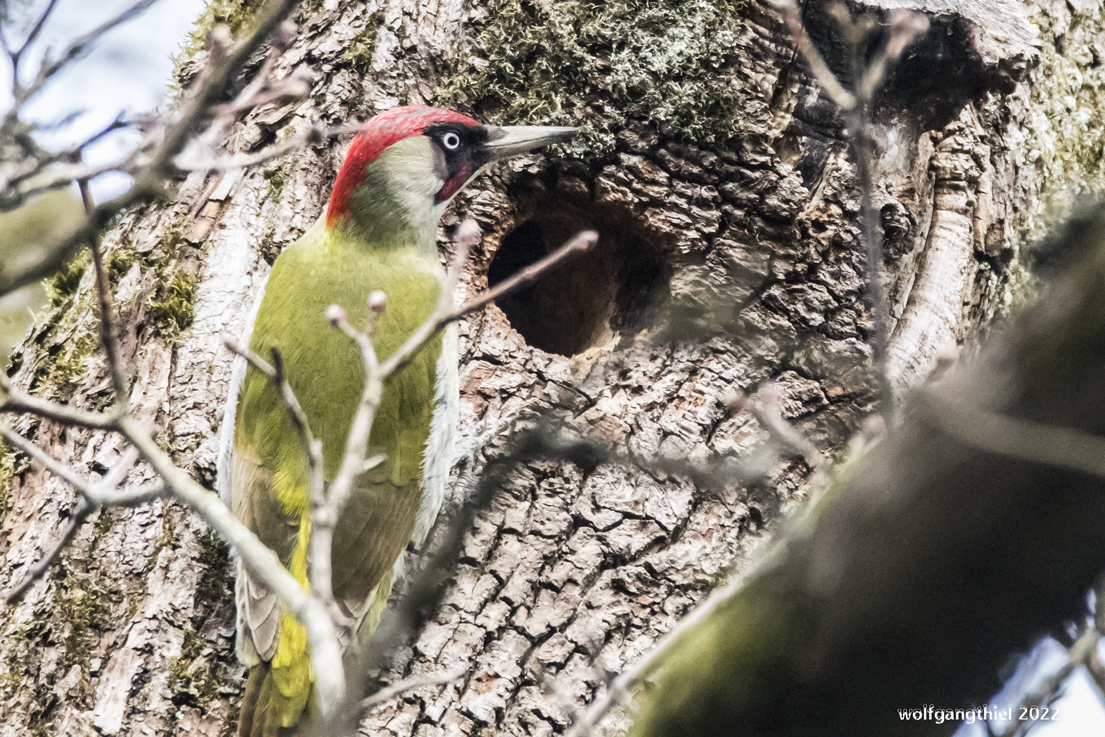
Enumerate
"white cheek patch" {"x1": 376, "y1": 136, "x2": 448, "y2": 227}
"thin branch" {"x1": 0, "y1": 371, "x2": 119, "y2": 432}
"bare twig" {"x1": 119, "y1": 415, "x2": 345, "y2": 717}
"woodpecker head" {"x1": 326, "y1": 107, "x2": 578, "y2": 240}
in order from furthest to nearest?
"white cheek patch" {"x1": 376, "y1": 136, "x2": 448, "y2": 227}
"woodpecker head" {"x1": 326, "y1": 107, "x2": 578, "y2": 240}
"thin branch" {"x1": 0, "y1": 371, "x2": 119, "y2": 432}
"bare twig" {"x1": 119, "y1": 415, "x2": 345, "y2": 717}

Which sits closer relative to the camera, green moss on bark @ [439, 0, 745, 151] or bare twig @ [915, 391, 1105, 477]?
bare twig @ [915, 391, 1105, 477]

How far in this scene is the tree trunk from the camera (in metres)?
2.21

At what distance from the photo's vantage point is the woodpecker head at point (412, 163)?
2594 mm

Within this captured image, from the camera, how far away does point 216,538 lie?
2.30m

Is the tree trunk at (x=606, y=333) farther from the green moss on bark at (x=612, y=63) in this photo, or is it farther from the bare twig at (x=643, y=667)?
the bare twig at (x=643, y=667)

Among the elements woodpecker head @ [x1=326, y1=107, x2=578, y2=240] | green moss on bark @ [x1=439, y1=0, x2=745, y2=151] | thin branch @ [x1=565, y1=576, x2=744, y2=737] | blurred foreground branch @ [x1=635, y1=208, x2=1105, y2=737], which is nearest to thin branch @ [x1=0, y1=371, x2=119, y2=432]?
thin branch @ [x1=565, y1=576, x2=744, y2=737]

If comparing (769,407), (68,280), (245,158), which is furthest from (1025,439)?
(68,280)

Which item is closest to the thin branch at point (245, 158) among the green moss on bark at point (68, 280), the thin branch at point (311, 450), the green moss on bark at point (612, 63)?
the green moss on bark at point (612, 63)

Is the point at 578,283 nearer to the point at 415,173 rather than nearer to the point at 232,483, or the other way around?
the point at 415,173

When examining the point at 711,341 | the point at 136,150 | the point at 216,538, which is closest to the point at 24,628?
the point at 216,538

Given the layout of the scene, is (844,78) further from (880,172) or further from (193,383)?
(193,383)

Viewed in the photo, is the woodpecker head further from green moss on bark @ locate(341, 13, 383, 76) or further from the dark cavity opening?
the dark cavity opening

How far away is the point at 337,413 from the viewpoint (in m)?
2.54

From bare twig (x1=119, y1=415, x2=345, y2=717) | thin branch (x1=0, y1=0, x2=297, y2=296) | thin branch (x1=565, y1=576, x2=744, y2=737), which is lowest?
thin branch (x1=565, y1=576, x2=744, y2=737)
